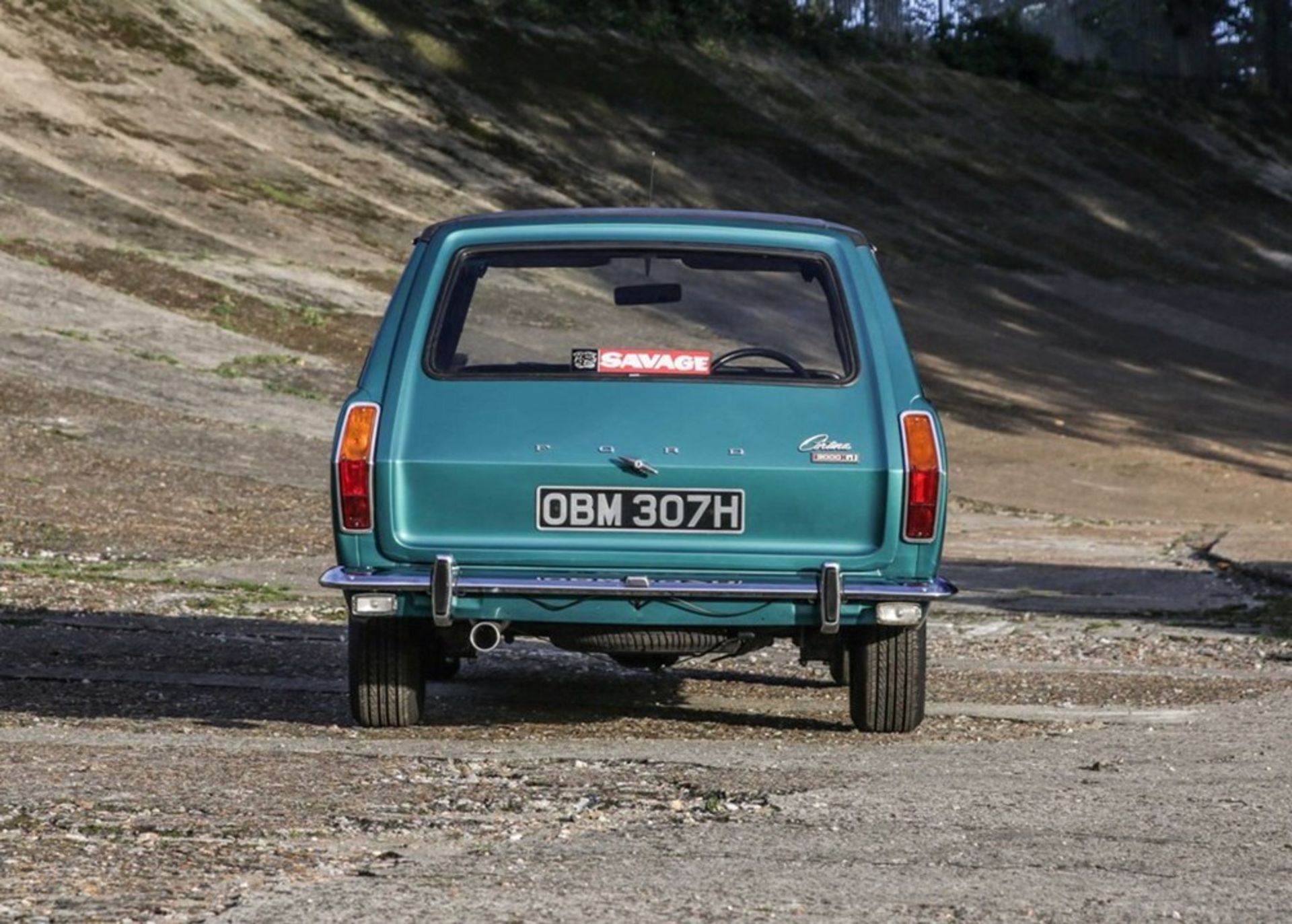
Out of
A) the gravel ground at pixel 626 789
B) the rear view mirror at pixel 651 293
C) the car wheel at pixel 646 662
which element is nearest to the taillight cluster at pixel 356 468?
the gravel ground at pixel 626 789

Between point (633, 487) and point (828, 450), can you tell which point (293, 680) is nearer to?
point (633, 487)

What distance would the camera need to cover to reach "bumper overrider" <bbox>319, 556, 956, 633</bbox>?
7695 mm

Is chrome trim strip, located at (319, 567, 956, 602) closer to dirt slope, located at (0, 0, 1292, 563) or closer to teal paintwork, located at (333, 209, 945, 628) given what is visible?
teal paintwork, located at (333, 209, 945, 628)

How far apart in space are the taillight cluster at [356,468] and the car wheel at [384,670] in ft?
1.66

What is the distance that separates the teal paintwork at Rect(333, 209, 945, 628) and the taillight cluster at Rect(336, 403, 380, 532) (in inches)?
1.5

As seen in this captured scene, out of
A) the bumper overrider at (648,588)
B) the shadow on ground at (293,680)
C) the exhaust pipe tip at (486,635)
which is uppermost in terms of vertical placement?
the bumper overrider at (648,588)

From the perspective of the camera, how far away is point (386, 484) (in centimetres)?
783

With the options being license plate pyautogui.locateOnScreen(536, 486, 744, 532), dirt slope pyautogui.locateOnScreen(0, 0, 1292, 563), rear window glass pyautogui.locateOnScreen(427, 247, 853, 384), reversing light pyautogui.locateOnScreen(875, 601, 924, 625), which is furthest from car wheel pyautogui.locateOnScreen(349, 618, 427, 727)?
dirt slope pyautogui.locateOnScreen(0, 0, 1292, 563)

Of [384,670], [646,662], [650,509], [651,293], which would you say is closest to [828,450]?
[650,509]

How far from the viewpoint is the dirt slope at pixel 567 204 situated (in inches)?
1012

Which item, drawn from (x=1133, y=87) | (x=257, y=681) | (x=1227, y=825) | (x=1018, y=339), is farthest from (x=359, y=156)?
(x=1227, y=825)

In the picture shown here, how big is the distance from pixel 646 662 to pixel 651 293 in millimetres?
1974

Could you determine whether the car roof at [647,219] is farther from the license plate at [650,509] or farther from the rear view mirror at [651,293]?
the license plate at [650,509]

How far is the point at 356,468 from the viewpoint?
7855mm
